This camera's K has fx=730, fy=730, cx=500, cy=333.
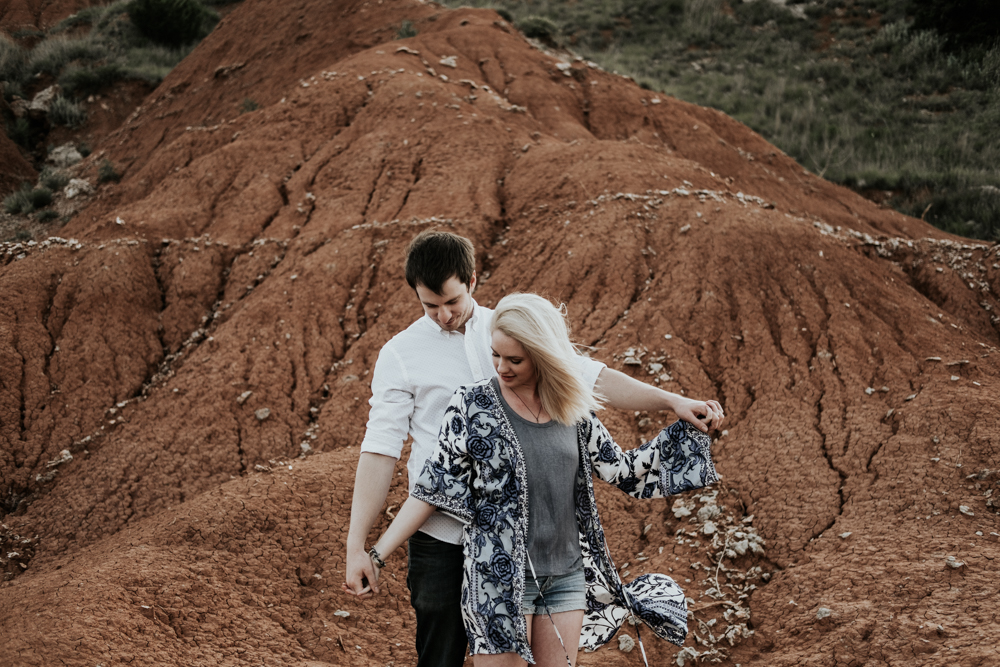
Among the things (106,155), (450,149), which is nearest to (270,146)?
(450,149)

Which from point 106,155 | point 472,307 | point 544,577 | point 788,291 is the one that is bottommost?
point 106,155

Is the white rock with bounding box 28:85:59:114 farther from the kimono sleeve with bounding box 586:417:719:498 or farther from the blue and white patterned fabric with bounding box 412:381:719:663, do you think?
the kimono sleeve with bounding box 586:417:719:498

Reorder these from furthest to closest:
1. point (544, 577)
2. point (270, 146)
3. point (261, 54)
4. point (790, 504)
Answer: point (261, 54) < point (270, 146) < point (790, 504) < point (544, 577)

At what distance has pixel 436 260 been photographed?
2416 millimetres

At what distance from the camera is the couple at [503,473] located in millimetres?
2299

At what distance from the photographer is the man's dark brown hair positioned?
242 centimetres

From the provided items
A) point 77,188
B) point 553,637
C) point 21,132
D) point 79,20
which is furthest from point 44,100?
point 553,637

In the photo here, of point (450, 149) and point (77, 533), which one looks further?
point (450, 149)

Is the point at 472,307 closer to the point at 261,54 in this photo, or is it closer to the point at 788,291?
the point at 788,291

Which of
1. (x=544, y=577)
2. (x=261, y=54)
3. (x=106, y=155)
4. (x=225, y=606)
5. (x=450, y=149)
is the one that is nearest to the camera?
(x=544, y=577)

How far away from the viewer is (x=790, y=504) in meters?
5.05

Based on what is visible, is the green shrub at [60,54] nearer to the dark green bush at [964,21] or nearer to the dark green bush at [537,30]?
the dark green bush at [537,30]

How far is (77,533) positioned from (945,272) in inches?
340

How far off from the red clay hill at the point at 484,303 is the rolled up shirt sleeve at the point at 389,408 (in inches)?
87.4
